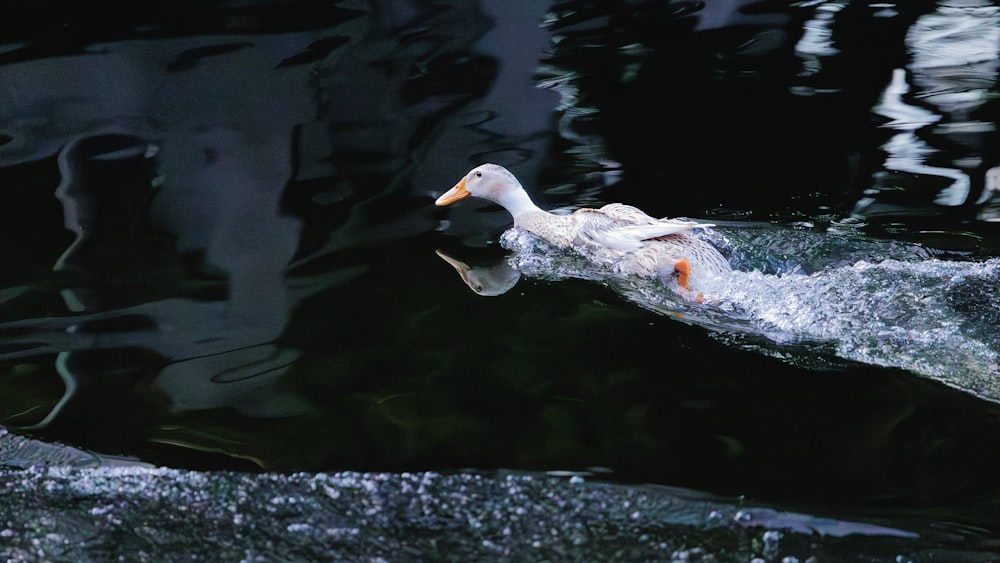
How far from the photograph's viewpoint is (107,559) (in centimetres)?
300

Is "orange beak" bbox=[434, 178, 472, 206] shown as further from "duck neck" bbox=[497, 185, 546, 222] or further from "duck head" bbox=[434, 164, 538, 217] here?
"duck neck" bbox=[497, 185, 546, 222]

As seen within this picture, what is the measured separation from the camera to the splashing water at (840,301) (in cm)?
394

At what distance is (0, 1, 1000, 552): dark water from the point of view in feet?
11.7

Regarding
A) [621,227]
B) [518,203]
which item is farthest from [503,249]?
[621,227]

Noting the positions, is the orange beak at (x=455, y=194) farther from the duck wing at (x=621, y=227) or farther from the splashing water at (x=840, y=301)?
the duck wing at (x=621, y=227)

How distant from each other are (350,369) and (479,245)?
1.58 m

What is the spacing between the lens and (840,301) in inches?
174

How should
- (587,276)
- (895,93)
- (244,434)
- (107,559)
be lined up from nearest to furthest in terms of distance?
(107,559), (244,434), (587,276), (895,93)

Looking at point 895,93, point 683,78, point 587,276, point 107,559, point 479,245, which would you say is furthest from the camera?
point 683,78

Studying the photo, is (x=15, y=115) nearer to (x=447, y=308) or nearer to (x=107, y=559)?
(x=447, y=308)

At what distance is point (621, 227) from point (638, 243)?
0.41 feet

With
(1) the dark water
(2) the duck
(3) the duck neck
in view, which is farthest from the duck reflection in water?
(3) the duck neck

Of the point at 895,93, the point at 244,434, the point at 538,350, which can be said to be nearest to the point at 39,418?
the point at 244,434

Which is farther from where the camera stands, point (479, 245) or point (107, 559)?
point (479, 245)
